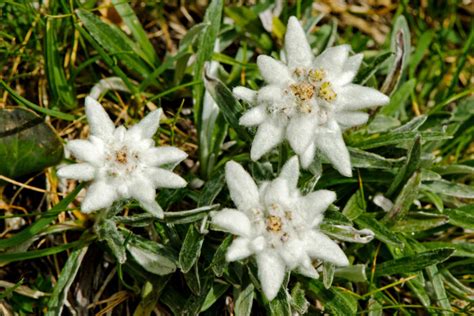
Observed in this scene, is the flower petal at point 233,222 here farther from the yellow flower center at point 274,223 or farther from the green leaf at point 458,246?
the green leaf at point 458,246

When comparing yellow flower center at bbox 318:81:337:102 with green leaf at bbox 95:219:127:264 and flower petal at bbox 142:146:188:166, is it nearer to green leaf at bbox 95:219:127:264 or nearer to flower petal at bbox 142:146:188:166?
flower petal at bbox 142:146:188:166

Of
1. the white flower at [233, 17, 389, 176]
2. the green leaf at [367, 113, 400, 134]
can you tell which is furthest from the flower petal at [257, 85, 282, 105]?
the green leaf at [367, 113, 400, 134]

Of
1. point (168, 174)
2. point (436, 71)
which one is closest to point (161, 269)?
point (168, 174)

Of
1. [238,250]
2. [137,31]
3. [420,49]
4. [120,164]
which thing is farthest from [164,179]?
[420,49]

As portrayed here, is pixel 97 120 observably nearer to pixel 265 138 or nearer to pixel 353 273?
pixel 265 138

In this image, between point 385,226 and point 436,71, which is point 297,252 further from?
point 436,71

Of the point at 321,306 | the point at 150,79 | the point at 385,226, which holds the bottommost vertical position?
the point at 321,306
